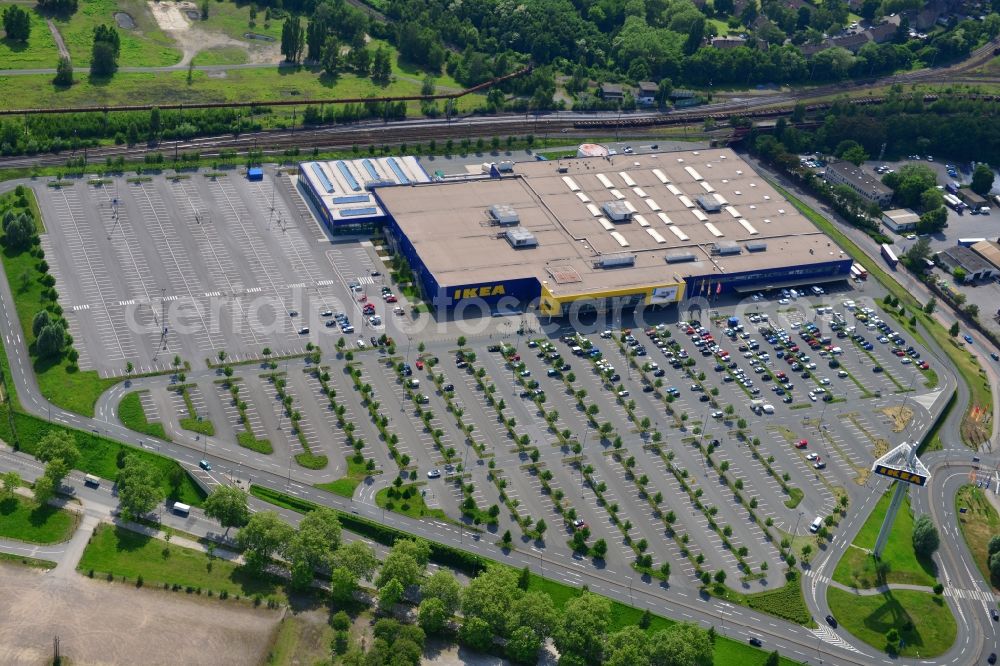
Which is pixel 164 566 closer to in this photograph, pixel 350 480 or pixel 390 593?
pixel 350 480

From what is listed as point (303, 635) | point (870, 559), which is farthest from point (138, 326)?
point (870, 559)

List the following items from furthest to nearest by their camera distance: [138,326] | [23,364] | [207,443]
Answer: [138,326]
[23,364]
[207,443]

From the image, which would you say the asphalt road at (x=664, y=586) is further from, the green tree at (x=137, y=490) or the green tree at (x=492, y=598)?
the green tree at (x=492, y=598)

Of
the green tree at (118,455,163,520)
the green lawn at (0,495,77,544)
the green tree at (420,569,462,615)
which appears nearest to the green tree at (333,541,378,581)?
the green tree at (420,569,462,615)

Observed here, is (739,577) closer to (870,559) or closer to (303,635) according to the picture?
(870,559)

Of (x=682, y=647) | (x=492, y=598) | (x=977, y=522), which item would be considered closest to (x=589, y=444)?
(x=492, y=598)
